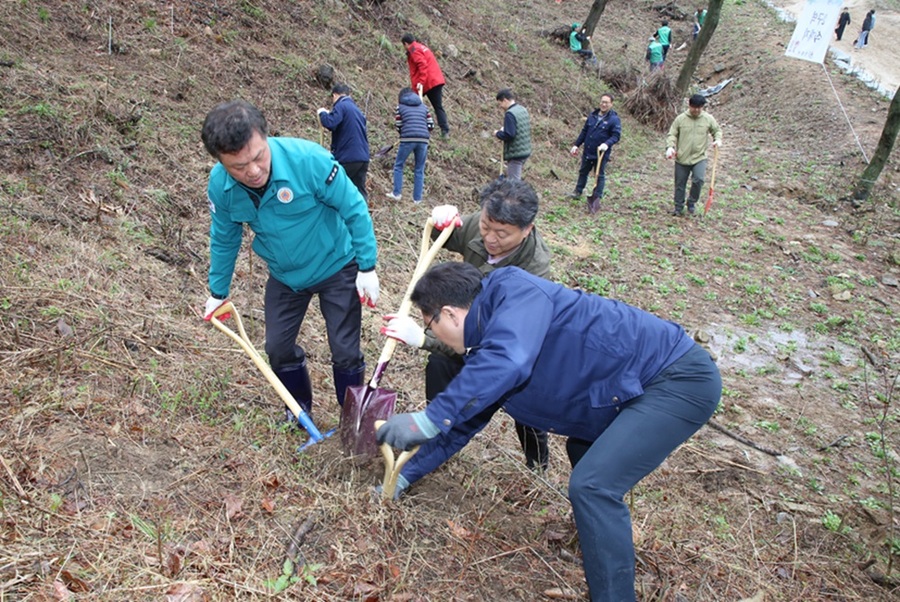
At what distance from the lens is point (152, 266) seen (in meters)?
4.62

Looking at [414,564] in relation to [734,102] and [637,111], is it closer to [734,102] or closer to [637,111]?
[637,111]

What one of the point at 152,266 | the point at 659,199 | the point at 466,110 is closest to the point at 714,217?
the point at 659,199

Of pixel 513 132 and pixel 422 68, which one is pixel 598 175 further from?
pixel 422 68

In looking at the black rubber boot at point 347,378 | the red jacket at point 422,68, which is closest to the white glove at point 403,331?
the black rubber boot at point 347,378

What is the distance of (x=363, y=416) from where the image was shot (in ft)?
9.79

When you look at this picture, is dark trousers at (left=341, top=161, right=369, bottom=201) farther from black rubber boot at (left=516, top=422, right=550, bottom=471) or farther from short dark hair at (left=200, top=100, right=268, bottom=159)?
short dark hair at (left=200, top=100, right=268, bottom=159)

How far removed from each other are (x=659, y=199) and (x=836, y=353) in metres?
4.70

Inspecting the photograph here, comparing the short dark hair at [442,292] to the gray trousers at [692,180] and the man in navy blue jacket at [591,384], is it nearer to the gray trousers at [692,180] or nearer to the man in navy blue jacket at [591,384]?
the man in navy blue jacket at [591,384]

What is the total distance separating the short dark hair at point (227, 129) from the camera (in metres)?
2.41

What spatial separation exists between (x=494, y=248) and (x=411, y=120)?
5.00m

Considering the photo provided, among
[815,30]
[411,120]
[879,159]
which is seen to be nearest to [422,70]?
[411,120]

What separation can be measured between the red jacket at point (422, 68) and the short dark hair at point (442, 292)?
772 cm

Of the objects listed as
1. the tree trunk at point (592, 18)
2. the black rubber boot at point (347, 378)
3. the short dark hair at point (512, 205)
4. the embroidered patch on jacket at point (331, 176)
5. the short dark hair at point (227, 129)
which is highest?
the tree trunk at point (592, 18)

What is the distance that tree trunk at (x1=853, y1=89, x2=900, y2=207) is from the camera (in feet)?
33.1
